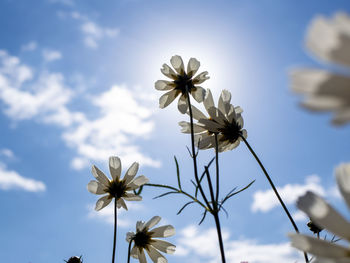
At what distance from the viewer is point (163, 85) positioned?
3.89 feet

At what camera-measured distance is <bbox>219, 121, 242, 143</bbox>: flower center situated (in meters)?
0.91

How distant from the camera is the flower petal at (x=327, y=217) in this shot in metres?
0.32

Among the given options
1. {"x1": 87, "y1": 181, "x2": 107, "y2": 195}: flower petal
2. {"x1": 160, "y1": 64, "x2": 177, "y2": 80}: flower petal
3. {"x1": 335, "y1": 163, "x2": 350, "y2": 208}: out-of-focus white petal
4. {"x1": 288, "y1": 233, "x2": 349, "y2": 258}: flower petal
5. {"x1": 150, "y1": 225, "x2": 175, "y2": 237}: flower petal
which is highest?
{"x1": 160, "y1": 64, "x2": 177, "y2": 80}: flower petal

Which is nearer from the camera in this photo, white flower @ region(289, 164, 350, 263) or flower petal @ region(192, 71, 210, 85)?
white flower @ region(289, 164, 350, 263)

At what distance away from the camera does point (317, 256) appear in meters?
0.30

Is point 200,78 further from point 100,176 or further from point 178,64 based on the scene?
point 100,176

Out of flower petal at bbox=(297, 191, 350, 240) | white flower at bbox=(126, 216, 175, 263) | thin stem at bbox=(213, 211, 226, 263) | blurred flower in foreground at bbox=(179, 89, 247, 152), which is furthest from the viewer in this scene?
white flower at bbox=(126, 216, 175, 263)

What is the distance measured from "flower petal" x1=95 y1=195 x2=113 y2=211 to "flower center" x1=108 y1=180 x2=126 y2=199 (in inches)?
0.8

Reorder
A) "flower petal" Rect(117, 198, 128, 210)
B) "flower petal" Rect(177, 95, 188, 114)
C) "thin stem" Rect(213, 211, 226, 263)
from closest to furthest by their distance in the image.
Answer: "thin stem" Rect(213, 211, 226, 263)
"flower petal" Rect(177, 95, 188, 114)
"flower petal" Rect(117, 198, 128, 210)

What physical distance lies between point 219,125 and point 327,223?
1.91 feet

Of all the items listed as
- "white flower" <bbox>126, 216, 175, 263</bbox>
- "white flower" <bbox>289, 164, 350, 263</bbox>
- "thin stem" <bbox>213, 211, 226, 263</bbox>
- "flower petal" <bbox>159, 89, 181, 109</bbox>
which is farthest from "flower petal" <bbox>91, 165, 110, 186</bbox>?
"white flower" <bbox>289, 164, 350, 263</bbox>

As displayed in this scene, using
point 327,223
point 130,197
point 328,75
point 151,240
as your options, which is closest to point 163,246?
point 151,240

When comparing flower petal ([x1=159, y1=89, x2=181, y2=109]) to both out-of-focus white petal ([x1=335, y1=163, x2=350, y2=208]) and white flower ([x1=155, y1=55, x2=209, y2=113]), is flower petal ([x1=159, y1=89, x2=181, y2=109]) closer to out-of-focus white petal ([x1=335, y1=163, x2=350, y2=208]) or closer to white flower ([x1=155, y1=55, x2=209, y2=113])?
white flower ([x1=155, y1=55, x2=209, y2=113])

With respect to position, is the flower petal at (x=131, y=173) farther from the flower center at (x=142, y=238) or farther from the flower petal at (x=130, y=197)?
the flower center at (x=142, y=238)
